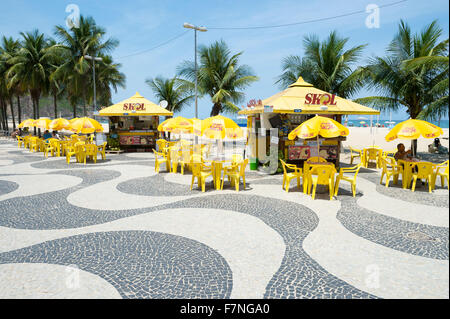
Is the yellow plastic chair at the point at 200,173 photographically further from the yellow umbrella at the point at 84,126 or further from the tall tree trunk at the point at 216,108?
the tall tree trunk at the point at 216,108

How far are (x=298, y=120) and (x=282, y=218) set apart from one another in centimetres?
682

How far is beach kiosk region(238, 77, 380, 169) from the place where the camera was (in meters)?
10.7

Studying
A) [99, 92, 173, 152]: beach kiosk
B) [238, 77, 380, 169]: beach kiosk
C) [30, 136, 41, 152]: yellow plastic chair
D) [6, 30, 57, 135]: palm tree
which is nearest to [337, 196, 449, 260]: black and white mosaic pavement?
[238, 77, 380, 169]: beach kiosk

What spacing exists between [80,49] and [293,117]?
24.5 meters

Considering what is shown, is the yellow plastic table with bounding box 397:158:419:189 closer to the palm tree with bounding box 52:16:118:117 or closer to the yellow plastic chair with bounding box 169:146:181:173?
the yellow plastic chair with bounding box 169:146:181:173

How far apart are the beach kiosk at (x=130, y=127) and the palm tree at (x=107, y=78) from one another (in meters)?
12.9

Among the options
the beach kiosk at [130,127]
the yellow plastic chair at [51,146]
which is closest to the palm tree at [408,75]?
the beach kiosk at [130,127]

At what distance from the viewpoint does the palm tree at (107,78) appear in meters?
29.4

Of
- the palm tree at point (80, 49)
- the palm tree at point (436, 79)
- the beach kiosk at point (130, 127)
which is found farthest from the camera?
the palm tree at point (80, 49)

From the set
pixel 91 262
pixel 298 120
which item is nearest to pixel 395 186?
pixel 298 120

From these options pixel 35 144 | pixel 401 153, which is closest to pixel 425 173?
pixel 401 153

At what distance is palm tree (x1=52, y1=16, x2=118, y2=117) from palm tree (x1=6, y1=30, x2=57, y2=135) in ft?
7.93

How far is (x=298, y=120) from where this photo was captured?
1180 centimetres
